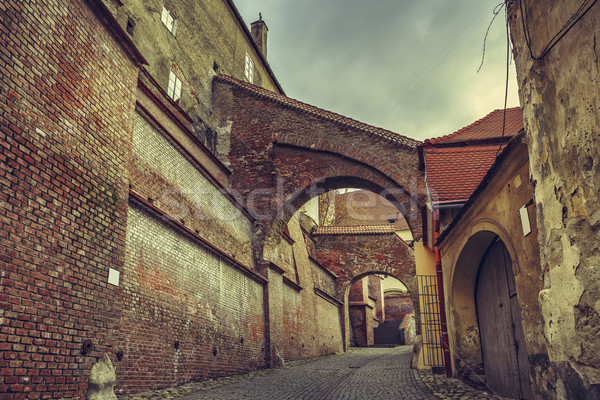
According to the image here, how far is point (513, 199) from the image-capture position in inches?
208

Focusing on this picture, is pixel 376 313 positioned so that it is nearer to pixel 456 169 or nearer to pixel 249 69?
pixel 249 69

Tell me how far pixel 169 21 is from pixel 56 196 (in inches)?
465

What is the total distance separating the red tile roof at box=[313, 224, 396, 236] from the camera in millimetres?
25625

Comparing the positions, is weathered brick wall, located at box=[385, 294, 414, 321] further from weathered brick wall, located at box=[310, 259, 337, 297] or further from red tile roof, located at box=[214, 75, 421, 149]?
red tile roof, located at box=[214, 75, 421, 149]

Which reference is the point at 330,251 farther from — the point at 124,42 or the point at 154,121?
the point at 124,42

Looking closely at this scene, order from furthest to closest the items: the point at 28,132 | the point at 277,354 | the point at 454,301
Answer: the point at 277,354 → the point at 454,301 → the point at 28,132

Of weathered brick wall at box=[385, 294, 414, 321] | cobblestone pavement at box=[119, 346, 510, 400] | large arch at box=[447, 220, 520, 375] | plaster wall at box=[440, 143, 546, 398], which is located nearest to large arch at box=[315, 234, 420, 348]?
cobblestone pavement at box=[119, 346, 510, 400]

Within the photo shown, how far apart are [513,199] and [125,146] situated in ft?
17.2

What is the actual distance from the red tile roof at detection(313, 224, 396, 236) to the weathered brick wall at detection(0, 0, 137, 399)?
1991cm

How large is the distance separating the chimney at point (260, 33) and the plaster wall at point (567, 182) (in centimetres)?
2386

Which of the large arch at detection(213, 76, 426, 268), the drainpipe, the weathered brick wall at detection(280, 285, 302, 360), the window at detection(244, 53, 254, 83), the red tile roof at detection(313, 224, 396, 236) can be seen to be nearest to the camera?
the drainpipe

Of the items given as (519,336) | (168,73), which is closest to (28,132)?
(519,336)

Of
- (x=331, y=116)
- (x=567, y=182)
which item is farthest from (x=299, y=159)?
(x=567, y=182)

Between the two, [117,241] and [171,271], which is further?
[171,271]
